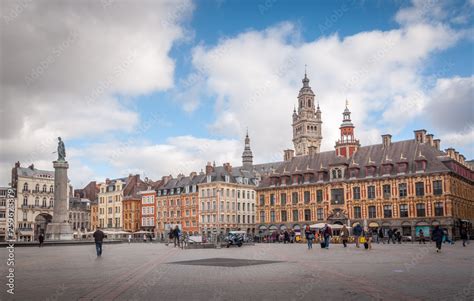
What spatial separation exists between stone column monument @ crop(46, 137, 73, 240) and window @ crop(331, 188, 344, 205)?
3503 cm

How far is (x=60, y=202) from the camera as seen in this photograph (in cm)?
5375

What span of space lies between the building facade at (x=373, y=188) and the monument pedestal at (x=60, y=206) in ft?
106

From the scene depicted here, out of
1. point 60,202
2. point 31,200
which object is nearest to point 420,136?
point 60,202

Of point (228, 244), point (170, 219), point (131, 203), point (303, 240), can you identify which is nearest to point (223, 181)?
point (170, 219)

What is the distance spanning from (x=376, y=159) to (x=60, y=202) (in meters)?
40.6

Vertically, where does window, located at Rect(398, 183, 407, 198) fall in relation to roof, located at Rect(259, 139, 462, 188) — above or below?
below

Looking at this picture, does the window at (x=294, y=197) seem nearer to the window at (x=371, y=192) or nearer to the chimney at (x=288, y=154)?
the chimney at (x=288, y=154)

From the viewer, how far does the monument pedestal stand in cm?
5369

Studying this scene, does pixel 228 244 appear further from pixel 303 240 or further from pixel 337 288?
pixel 337 288

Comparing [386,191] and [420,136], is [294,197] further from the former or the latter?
[420,136]

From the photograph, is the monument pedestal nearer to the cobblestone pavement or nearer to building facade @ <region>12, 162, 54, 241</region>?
the cobblestone pavement

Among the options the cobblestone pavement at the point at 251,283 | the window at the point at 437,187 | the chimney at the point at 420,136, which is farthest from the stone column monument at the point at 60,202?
the chimney at the point at 420,136

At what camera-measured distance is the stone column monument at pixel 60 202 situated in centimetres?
5372

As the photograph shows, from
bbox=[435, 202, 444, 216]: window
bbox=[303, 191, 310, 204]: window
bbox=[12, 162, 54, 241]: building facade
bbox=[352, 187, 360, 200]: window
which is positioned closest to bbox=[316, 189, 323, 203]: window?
bbox=[303, 191, 310, 204]: window
